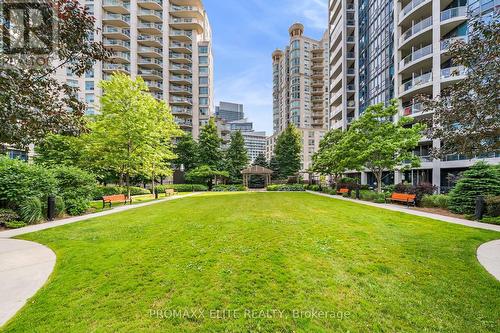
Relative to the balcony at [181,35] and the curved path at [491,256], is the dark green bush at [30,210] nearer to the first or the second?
the curved path at [491,256]

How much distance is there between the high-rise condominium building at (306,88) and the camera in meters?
81.5

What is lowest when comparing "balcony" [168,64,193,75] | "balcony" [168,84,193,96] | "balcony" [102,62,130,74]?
"balcony" [168,84,193,96]

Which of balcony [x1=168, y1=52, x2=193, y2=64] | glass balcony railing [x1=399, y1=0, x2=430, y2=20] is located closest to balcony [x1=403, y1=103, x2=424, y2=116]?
glass balcony railing [x1=399, y1=0, x2=430, y2=20]

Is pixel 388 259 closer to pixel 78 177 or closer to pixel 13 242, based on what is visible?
pixel 13 242

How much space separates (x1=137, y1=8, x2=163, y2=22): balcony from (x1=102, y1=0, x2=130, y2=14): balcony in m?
2.65

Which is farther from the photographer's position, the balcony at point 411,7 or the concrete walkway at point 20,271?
the balcony at point 411,7

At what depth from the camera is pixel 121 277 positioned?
4.76 meters

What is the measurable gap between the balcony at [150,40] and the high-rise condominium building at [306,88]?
47198mm

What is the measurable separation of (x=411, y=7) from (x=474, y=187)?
2635 cm

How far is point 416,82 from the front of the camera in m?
27.2

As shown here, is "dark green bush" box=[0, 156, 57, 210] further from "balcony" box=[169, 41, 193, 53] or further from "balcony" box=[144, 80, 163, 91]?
Answer: "balcony" box=[169, 41, 193, 53]

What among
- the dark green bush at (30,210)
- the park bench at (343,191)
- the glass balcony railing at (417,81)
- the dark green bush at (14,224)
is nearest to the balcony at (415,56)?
the glass balcony railing at (417,81)

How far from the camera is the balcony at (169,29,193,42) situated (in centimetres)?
5238

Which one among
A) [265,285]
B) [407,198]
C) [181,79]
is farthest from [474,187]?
[181,79]
